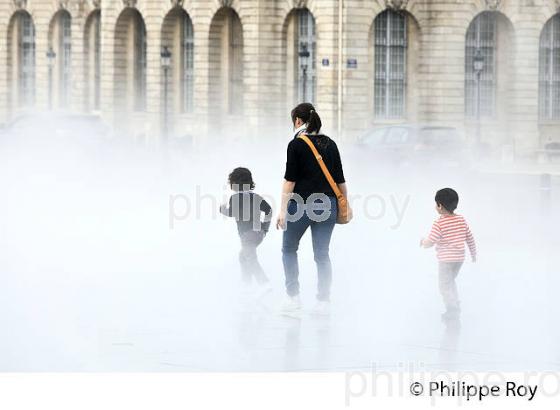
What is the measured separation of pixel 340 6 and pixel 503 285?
33156mm

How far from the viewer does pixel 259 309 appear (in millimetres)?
16375

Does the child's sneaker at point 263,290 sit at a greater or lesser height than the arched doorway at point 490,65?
lesser

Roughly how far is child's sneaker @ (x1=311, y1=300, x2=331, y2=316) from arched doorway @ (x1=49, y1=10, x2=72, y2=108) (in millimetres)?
51380

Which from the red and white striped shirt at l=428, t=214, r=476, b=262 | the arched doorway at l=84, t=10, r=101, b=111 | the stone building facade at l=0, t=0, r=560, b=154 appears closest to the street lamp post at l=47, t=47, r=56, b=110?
the arched doorway at l=84, t=10, r=101, b=111

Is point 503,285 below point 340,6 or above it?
below

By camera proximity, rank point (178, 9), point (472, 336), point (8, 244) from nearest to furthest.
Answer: point (472, 336) → point (8, 244) → point (178, 9)

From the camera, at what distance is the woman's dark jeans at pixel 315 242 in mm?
15773

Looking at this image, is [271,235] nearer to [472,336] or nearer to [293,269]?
[293,269]

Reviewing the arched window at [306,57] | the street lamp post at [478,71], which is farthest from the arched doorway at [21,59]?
the street lamp post at [478,71]

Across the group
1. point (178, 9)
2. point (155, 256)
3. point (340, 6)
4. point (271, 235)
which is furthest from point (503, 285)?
point (178, 9)

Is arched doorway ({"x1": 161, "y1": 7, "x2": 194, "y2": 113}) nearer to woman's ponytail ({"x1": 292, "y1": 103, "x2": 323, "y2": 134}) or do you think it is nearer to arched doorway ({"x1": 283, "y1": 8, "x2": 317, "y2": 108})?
arched doorway ({"x1": 283, "y1": 8, "x2": 317, "y2": 108})

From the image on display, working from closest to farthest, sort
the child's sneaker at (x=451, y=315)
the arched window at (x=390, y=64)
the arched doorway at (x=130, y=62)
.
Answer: the child's sneaker at (x=451, y=315) < the arched window at (x=390, y=64) < the arched doorway at (x=130, y=62)

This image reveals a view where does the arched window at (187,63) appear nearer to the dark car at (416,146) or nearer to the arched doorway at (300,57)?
the arched doorway at (300,57)

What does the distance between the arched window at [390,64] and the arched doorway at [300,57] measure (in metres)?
1.97
